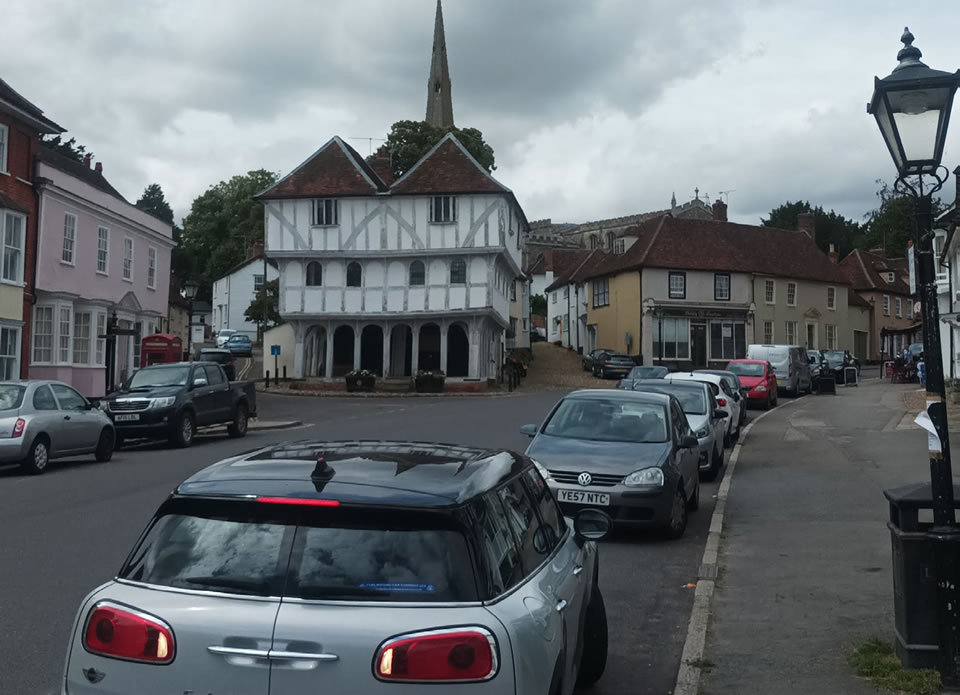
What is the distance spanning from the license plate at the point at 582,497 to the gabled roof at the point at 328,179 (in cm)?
3925

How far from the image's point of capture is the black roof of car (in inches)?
152

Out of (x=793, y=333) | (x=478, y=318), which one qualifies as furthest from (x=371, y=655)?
(x=793, y=333)

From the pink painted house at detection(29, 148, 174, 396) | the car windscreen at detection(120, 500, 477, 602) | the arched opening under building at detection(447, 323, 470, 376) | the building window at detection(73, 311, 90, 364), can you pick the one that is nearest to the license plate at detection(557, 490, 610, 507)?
the car windscreen at detection(120, 500, 477, 602)

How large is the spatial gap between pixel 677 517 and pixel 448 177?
38.9 m

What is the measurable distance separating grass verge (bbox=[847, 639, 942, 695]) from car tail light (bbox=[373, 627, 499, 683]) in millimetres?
3379

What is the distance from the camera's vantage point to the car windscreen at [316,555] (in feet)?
12.0

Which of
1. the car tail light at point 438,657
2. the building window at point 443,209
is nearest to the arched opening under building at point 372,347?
→ the building window at point 443,209

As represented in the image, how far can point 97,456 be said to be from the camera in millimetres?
19375

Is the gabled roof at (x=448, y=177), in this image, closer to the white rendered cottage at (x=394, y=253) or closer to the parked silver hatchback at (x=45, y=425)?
the white rendered cottage at (x=394, y=253)

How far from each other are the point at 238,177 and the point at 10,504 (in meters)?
74.2

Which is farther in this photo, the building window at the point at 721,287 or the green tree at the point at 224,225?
the green tree at the point at 224,225

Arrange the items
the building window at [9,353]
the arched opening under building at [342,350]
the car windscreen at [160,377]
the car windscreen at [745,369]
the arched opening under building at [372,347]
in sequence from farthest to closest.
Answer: the arched opening under building at [342,350]
the arched opening under building at [372,347]
the car windscreen at [745,369]
the building window at [9,353]
the car windscreen at [160,377]

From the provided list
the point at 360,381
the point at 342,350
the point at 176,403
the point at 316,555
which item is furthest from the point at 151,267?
the point at 316,555

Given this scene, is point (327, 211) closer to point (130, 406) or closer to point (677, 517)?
point (130, 406)
